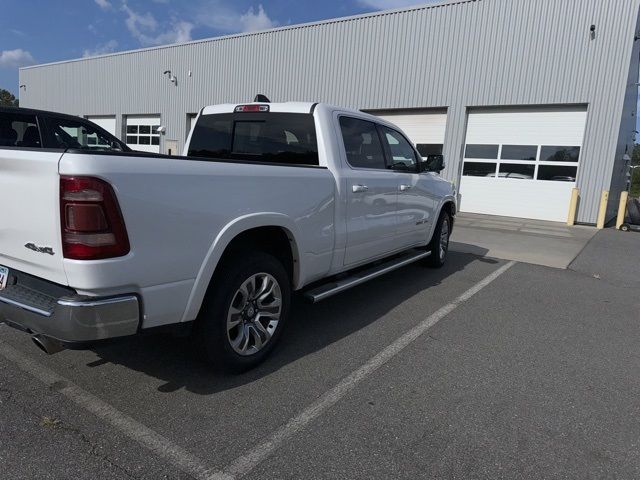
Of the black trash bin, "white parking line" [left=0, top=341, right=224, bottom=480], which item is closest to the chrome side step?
"white parking line" [left=0, top=341, right=224, bottom=480]

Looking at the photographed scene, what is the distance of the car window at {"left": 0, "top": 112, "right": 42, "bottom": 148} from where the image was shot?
6.29 m

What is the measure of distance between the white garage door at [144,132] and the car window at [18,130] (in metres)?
18.0

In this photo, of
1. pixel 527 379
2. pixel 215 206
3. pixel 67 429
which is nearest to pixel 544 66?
pixel 527 379

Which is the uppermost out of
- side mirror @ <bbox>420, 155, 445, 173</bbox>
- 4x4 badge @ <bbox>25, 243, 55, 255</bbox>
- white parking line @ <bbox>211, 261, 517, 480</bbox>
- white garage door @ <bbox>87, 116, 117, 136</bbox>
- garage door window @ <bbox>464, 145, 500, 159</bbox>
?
white garage door @ <bbox>87, 116, 117, 136</bbox>

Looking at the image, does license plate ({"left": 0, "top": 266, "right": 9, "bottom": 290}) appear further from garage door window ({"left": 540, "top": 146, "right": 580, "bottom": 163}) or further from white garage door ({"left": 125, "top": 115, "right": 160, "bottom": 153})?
white garage door ({"left": 125, "top": 115, "right": 160, "bottom": 153})

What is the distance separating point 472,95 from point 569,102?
9.42 feet

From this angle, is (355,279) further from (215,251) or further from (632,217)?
(632,217)

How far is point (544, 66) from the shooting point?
45.8 feet

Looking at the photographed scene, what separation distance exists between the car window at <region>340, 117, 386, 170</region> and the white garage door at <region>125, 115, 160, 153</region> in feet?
69.7

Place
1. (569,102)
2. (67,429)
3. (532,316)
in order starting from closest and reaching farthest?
(67,429)
(532,316)
(569,102)

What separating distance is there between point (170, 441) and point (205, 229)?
3.86 feet

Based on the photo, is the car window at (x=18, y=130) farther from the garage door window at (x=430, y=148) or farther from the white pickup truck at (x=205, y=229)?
the garage door window at (x=430, y=148)

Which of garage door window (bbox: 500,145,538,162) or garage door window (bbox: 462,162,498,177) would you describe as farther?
garage door window (bbox: 462,162,498,177)

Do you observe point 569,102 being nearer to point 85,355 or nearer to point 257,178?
point 257,178
